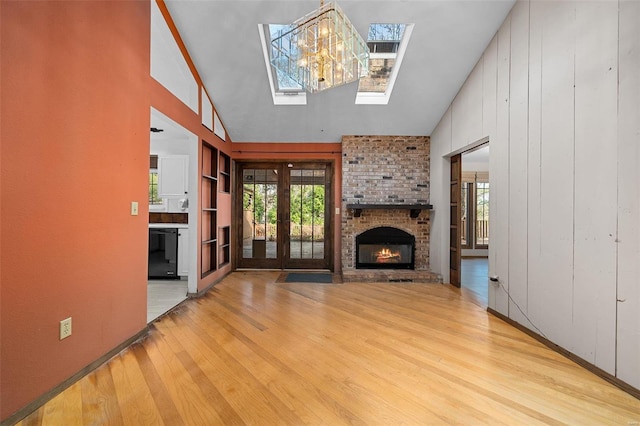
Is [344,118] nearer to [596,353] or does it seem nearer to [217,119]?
[217,119]

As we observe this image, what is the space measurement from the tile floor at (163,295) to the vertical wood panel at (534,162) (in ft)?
12.4

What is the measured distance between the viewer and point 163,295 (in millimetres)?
3553

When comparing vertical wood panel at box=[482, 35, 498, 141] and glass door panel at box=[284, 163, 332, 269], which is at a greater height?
vertical wood panel at box=[482, 35, 498, 141]

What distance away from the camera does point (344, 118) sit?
4453 millimetres

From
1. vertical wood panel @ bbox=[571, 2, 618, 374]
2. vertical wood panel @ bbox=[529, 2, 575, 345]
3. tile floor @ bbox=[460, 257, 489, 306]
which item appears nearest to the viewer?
vertical wood panel @ bbox=[571, 2, 618, 374]

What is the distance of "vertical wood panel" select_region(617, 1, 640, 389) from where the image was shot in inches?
66.4

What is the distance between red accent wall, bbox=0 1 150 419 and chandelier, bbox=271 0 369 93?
1.30 meters

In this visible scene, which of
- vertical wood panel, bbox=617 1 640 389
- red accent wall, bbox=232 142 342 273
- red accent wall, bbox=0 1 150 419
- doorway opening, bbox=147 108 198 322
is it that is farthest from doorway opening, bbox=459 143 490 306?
red accent wall, bbox=0 1 150 419

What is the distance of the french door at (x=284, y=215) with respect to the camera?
5.20 meters

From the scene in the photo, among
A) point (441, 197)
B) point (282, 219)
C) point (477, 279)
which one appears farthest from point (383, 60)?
point (477, 279)

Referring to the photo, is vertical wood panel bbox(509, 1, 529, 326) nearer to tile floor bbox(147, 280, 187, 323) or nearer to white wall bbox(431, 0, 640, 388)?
white wall bbox(431, 0, 640, 388)

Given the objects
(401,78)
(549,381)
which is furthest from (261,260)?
(549,381)

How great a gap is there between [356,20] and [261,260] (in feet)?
13.5

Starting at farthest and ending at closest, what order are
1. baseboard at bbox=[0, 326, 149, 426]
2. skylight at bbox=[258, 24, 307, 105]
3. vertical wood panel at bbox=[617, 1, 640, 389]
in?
skylight at bbox=[258, 24, 307, 105]
vertical wood panel at bbox=[617, 1, 640, 389]
baseboard at bbox=[0, 326, 149, 426]
